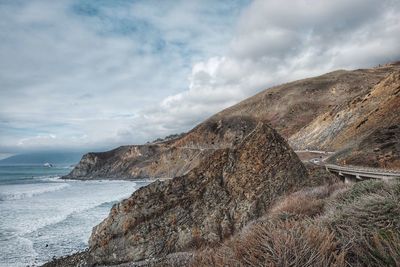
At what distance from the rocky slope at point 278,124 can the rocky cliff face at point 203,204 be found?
3896cm

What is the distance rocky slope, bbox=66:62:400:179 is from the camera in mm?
61062

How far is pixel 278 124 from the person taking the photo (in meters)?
106

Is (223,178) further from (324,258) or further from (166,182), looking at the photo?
(324,258)

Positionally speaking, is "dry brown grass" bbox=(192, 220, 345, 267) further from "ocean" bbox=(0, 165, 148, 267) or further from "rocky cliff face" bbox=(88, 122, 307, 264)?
"ocean" bbox=(0, 165, 148, 267)

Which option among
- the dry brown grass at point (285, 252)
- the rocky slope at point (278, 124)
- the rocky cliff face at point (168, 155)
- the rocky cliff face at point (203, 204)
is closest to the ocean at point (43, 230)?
the rocky cliff face at point (203, 204)

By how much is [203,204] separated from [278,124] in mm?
92242

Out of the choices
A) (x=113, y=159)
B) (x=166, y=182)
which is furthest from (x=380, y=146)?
(x=113, y=159)

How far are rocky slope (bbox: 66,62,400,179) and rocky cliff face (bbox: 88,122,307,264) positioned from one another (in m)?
39.0

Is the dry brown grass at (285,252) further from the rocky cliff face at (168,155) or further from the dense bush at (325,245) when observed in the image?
the rocky cliff face at (168,155)

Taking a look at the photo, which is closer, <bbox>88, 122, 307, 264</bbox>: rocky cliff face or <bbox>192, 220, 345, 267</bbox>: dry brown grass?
<bbox>192, 220, 345, 267</bbox>: dry brown grass

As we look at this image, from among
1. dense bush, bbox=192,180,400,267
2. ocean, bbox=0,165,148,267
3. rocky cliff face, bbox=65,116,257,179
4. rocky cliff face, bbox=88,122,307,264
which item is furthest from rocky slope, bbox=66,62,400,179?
dense bush, bbox=192,180,400,267

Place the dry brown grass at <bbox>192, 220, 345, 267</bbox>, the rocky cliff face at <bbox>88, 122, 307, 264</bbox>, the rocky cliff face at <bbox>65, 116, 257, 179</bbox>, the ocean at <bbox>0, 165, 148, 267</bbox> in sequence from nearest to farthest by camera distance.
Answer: the dry brown grass at <bbox>192, 220, 345, 267</bbox> → the rocky cliff face at <bbox>88, 122, 307, 264</bbox> → the ocean at <bbox>0, 165, 148, 267</bbox> → the rocky cliff face at <bbox>65, 116, 257, 179</bbox>

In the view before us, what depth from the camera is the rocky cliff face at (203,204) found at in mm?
15872

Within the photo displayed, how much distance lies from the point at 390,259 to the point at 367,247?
55cm
